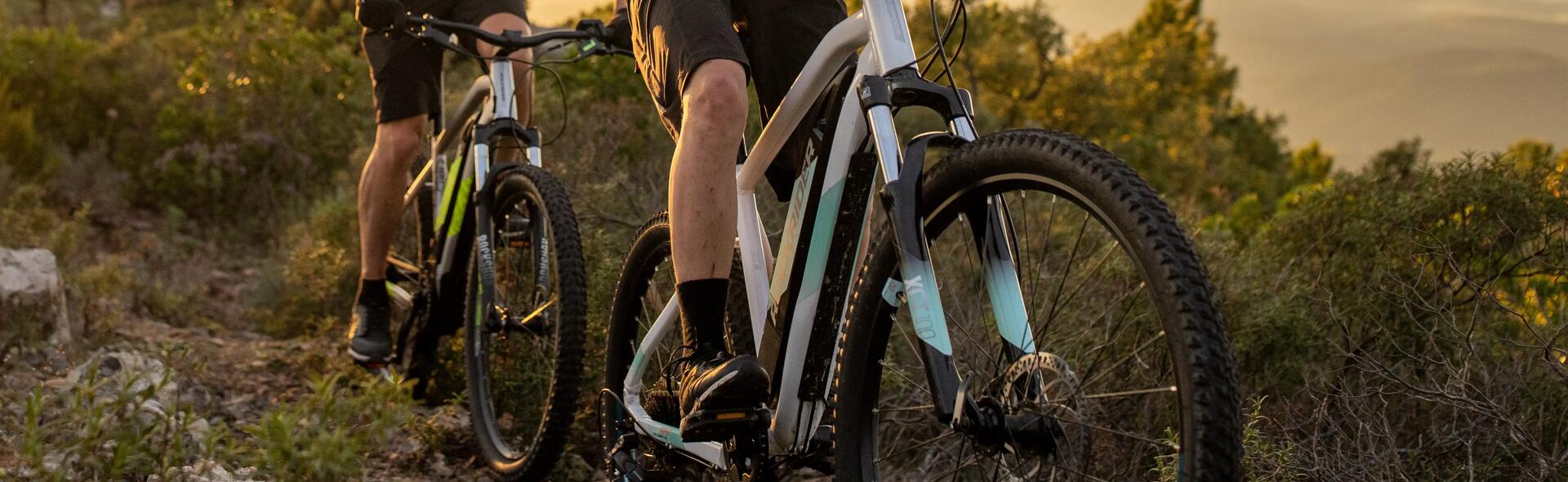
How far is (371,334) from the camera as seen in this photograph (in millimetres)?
4699

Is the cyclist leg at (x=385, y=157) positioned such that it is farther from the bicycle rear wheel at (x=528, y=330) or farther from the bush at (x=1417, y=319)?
the bush at (x=1417, y=319)

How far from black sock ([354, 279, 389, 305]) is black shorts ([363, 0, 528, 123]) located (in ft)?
1.99

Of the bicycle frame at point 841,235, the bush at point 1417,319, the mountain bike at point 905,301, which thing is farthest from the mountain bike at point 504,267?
the bush at point 1417,319

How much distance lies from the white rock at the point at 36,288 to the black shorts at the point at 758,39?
9.55 feet

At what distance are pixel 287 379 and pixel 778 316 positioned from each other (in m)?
3.19

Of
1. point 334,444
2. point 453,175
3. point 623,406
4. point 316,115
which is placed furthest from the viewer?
point 316,115

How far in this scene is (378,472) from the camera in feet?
13.0

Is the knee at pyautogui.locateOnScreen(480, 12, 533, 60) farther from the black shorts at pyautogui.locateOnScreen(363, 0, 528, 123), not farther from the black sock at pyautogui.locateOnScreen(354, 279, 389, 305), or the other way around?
the black sock at pyautogui.locateOnScreen(354, 279, 389, 305)

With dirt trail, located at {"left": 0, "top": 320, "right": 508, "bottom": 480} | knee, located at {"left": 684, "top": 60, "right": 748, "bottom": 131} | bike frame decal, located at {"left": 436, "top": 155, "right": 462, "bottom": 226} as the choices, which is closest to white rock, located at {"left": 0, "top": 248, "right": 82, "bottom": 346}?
dirt trail, located at {"left": 0, "top": 320, "right": 508, "bottom": 480}

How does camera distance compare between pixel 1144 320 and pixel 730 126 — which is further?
pixel 1144 320

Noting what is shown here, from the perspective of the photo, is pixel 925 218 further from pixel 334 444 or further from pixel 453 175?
pixel 453 175

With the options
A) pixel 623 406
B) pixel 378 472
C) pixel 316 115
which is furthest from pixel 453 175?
pixel 316 115

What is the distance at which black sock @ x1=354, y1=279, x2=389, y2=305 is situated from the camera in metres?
4.76

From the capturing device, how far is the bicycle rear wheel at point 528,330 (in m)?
3.60
